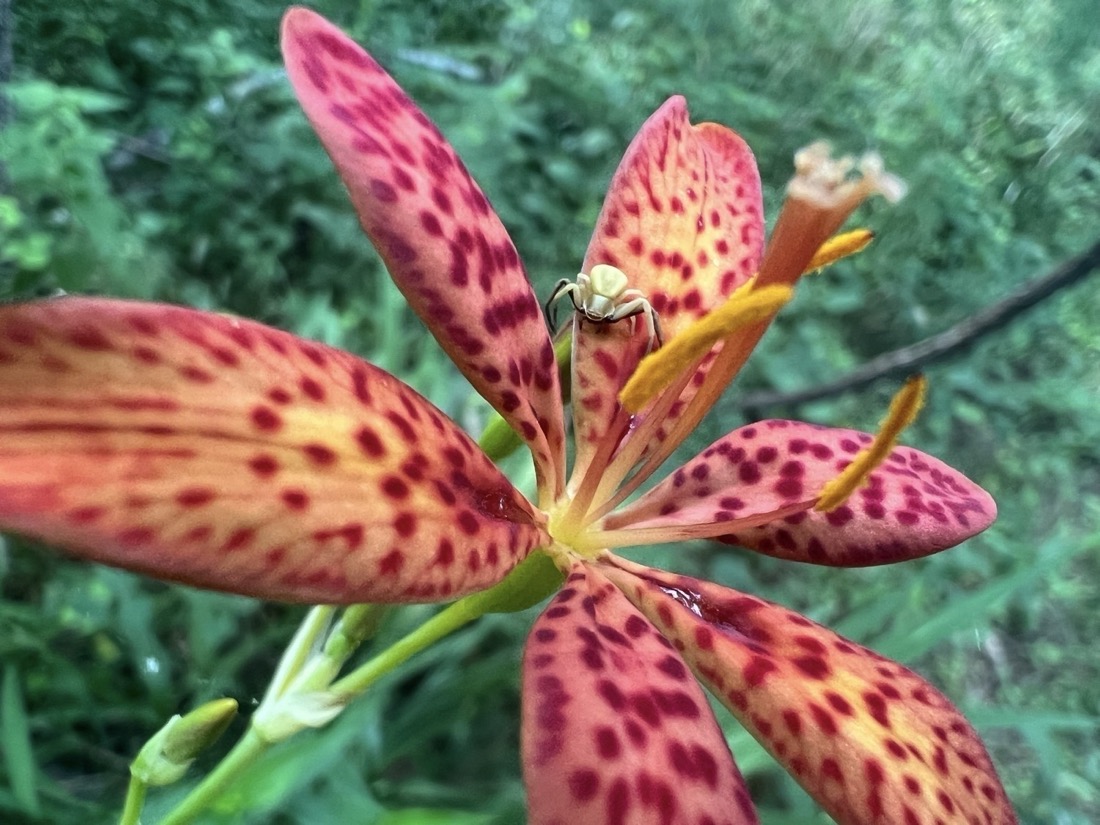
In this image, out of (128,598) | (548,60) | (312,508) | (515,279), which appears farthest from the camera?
(548,60)

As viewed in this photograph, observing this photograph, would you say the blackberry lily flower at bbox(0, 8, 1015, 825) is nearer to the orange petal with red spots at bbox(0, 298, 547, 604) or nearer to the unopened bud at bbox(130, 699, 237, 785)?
the orange petal with red spots at bbox(0, 298, 547, 604)

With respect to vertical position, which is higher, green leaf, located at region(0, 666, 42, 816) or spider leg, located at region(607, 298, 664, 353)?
spider leg, located at region(607, 298, 664, 353)

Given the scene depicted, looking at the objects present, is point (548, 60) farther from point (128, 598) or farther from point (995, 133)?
point (128, 598)

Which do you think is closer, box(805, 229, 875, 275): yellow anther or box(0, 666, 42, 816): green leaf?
box(805, 229, 875, 275): yellow anther

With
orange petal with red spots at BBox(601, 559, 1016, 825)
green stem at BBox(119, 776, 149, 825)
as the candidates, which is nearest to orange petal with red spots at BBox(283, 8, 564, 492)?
orange petal with red spots at BBox(601, 559, 1016, 825)

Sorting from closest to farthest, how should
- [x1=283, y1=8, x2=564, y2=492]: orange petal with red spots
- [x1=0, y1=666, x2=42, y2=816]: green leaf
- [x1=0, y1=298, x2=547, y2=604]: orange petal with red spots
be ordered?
[x1=0, y1=298, x2=547, y2=604]: orange petal with red spots → [x1=283, y1=8, x2=564, y2=492]: orange petal with red spots → [x1=0, y1=666, x2=42, y2=816]: green leaf

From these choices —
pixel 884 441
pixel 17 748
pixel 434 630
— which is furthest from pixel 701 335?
pixel 17 748

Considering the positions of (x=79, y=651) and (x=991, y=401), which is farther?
(x=991, y=401)

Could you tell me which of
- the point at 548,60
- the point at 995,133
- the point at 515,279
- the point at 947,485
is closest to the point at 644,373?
the point at 515,279
